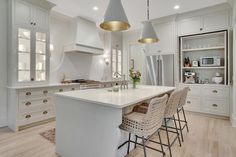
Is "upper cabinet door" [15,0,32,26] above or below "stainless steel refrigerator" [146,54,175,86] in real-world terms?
A: above

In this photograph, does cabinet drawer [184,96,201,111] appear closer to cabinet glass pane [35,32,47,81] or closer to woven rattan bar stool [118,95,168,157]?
woven rattan bar stool [118,95,168,157]

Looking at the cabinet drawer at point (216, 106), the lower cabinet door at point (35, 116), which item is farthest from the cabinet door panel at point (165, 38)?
the lower cabinet door at point (35, 116)

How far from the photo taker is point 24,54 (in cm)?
324

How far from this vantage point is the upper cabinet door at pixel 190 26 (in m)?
4.10

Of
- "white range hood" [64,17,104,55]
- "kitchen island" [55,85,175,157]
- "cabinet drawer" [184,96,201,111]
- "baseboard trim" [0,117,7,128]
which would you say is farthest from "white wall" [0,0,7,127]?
"cabinet drawer" [184,96,201,111]

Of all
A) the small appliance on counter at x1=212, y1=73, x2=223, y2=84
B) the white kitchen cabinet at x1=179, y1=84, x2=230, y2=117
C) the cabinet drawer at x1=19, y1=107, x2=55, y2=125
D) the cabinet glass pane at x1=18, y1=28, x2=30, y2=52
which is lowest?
the cabinet drawer at x1=19, y1=107, x2=55, y2=125

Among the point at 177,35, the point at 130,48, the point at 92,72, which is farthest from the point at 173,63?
the point at 92,72

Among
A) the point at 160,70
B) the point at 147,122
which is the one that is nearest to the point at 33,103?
the point at 147,122

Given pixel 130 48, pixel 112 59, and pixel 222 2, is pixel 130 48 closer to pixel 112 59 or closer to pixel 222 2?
pixel 112 59

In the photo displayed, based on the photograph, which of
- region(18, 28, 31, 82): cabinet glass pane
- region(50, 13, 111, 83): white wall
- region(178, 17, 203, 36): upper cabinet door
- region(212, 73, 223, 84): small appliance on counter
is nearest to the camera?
region(18, 28, 31, 82): cabinet glass pane

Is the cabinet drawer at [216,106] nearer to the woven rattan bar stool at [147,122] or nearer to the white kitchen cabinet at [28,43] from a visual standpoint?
the woven rattan bar stool at [147,122]

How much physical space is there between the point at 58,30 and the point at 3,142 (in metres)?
3.12

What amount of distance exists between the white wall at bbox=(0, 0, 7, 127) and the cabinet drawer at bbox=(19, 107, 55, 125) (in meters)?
0.54

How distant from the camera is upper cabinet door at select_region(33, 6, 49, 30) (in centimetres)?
336
